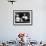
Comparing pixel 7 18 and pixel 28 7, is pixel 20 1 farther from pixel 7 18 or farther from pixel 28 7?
pixel 7 18

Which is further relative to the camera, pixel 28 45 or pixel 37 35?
pixel 37 35

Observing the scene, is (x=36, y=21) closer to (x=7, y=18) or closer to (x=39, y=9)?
(x=39, y=9)

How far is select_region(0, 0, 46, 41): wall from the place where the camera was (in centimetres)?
489

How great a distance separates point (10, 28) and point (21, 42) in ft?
4.99

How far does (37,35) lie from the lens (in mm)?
4867

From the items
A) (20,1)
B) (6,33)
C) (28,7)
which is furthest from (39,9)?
(6,33)

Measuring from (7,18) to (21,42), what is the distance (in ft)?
5.50

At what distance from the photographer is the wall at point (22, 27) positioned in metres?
4.89

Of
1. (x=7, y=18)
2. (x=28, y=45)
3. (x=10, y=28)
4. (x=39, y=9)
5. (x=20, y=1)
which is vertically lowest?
(x=28, y=45)

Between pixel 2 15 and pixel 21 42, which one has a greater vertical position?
pixel 2 15

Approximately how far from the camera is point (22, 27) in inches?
194

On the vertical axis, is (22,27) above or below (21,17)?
below

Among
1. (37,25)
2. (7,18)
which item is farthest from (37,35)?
(7,18)

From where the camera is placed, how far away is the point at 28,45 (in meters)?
3.59
